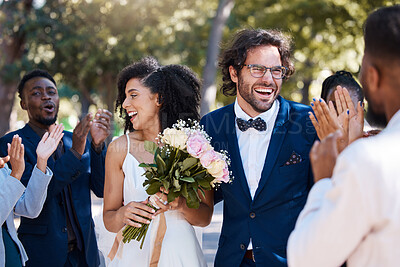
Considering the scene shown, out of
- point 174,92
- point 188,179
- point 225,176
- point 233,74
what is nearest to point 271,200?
point 225,176

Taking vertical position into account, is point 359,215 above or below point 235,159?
below

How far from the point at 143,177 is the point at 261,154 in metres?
1.03

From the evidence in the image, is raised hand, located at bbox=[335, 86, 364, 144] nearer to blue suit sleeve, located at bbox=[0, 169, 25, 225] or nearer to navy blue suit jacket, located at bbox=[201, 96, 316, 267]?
navy blue suit jacket, located at bbox=[201, 96, 316, 267]

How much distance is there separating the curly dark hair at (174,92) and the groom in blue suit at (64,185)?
819 millimetres

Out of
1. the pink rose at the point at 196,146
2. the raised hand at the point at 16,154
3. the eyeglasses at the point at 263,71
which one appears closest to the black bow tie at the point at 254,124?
the eyeglasses at the point at 263,71

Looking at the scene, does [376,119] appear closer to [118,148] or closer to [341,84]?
[118,148]

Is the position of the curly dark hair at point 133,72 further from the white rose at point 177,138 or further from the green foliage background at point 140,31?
the green foliage background at point 140,31

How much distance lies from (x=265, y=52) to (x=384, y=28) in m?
2.12

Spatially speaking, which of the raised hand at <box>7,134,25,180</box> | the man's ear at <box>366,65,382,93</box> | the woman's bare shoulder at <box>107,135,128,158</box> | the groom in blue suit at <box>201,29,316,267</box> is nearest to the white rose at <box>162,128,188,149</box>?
the groom in blue suit at <box>201,29,316,267</box>

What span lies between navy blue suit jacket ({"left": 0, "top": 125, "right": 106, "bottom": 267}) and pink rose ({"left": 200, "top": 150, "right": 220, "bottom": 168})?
67.9 inches

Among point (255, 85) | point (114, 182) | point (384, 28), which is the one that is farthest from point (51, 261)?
point (384, 28)

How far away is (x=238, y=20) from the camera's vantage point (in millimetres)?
21750

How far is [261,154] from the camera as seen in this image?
3.98 m

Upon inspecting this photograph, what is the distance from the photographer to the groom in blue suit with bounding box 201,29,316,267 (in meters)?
3.68
